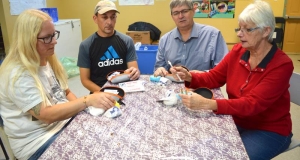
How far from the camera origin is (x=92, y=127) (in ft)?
3.78

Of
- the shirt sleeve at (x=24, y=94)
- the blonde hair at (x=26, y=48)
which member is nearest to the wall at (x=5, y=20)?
the blonde hair at (x=26, y=48)

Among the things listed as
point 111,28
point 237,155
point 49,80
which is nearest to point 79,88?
point 111,28

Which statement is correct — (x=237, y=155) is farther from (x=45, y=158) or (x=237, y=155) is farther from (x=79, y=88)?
(x=79, y=88)

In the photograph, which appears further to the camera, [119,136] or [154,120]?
[154,120]

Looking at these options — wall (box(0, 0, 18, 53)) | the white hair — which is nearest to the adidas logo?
the white hair

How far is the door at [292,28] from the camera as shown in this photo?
5.10m

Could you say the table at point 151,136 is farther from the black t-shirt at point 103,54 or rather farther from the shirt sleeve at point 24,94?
the black t-shirt at point 103,54

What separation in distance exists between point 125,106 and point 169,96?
0.24 meters

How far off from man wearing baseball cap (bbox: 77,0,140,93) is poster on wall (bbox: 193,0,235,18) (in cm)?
306

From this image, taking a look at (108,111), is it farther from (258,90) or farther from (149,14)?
(149,14)

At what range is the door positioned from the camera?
16.7 ft

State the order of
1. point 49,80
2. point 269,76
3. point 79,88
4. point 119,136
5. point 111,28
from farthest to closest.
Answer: point 79,88
point 111,28
point 49,80
point 269,76
point 119,136

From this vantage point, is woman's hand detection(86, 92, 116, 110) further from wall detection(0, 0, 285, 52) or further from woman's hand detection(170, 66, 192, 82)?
wall detection(0, 0, 285, 52)

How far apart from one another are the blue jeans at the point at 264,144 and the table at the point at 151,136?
11.2 inches
